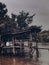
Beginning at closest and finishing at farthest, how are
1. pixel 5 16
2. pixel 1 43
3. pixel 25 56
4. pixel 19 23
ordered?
1. pixel 25 56
2. pixel 1 43
3. pixel 5 16
4. pixel 19 23

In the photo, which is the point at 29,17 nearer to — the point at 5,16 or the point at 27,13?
the point at 27,13

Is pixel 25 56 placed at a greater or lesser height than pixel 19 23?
lesser

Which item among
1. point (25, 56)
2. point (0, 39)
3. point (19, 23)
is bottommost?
point (25, 56)

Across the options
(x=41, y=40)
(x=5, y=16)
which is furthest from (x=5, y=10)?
(x=41, y=40)

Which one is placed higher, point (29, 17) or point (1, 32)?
point (29, 17)

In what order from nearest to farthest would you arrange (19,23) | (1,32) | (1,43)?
(1,43), (1,32), (19,23)

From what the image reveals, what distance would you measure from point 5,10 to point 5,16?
1669mm

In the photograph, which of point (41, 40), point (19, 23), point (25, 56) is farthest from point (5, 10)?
point (25, 56)

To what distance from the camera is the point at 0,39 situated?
3072 cm

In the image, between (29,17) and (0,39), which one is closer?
(0,39)

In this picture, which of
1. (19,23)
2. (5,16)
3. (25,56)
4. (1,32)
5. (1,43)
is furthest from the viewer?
(19,23)

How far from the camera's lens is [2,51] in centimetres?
2909

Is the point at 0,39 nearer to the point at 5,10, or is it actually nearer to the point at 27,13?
the point at 5,10

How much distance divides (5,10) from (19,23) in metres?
8.79
